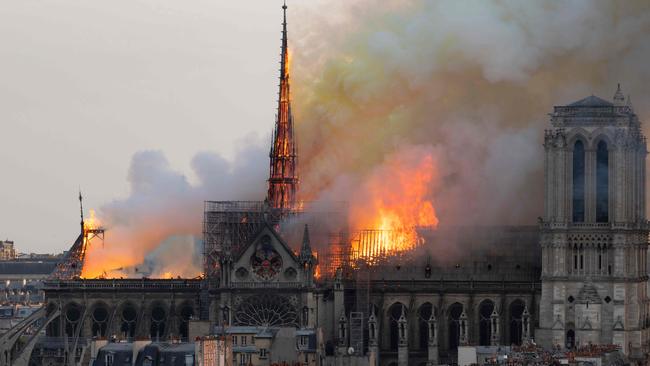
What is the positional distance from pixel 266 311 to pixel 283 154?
17.1 m

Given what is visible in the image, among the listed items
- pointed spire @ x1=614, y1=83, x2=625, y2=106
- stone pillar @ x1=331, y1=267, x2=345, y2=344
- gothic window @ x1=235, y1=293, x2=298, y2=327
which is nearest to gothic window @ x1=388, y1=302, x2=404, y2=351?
stone pillar @ x1=331, y1=267, x2=345, y2=344

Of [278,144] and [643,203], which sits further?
[278,144]

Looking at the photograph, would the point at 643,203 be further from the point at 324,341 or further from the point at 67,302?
the point at 67,302

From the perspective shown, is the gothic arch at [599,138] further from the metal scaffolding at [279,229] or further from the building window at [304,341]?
the building window at [304,341]

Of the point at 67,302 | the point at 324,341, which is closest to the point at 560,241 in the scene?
the point at 324,341

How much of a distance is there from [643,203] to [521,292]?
8678 mm

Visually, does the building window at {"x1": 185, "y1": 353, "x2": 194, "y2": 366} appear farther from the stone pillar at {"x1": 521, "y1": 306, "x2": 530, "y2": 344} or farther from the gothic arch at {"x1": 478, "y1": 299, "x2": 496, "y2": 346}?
→ the gothic arch at {"x1": 478, "y1": 299, "x2": 496, "y2": 346}

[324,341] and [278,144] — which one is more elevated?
[278,144]

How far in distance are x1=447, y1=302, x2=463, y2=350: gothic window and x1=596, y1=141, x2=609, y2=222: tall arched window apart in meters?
10.8

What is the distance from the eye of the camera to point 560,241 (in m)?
165

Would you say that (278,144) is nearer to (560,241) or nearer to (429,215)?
(429,215)

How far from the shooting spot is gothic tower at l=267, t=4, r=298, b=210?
18075cm

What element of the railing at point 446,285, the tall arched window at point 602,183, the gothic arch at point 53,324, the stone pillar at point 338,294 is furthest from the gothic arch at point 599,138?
the gothic arch at point 53,324

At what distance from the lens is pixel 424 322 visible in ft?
563
